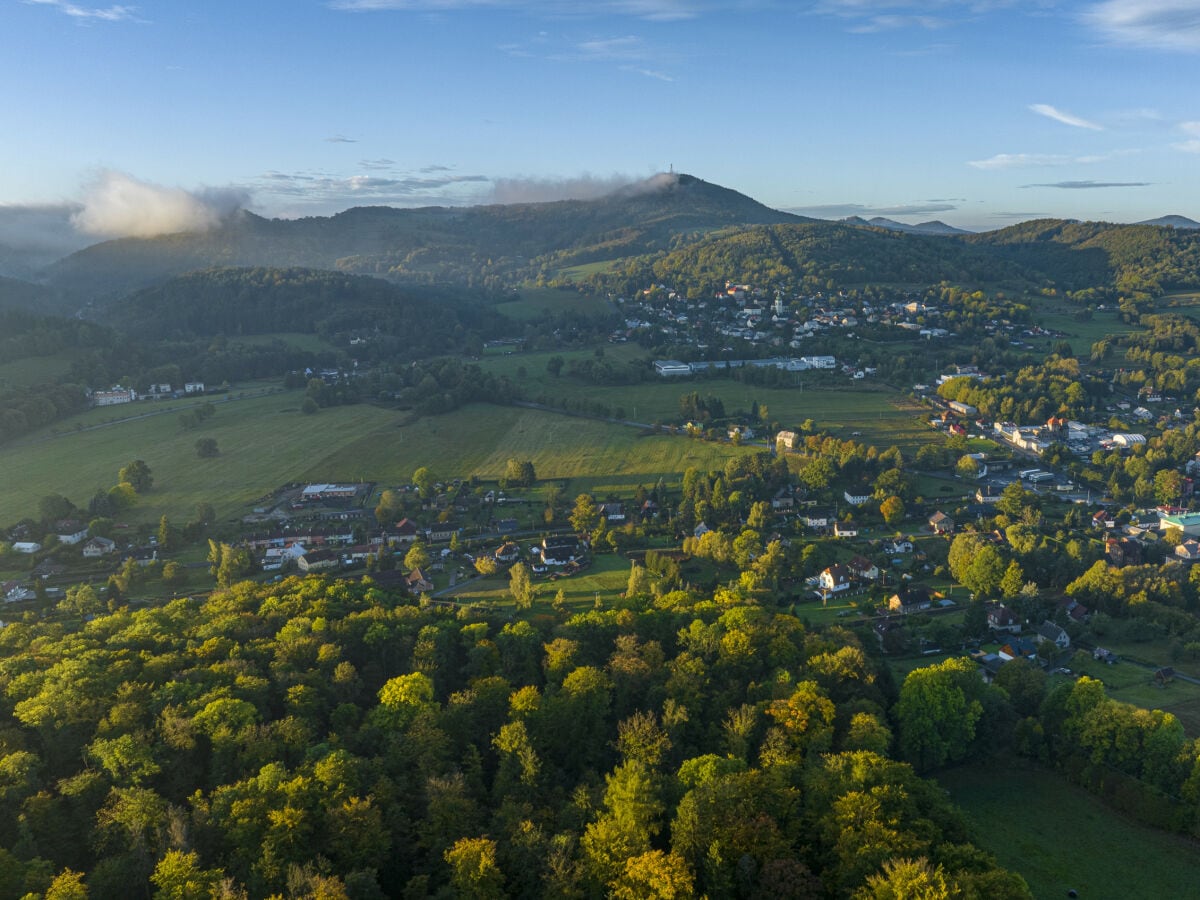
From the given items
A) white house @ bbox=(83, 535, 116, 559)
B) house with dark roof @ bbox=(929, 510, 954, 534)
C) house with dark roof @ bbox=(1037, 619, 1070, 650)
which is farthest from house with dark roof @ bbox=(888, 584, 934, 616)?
white house @ bbox=(83, 535, 116, 559)

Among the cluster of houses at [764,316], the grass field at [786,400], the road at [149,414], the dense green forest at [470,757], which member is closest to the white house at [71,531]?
the dense green forest at [470,757]

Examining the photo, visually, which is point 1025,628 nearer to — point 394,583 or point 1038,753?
point 1038,753

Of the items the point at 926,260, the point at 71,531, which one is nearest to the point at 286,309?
the point at 71,531

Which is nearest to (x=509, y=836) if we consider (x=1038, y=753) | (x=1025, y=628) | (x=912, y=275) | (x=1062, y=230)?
(x=1038, y=753)

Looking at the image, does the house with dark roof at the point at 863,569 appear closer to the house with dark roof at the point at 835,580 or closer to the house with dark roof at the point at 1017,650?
the house with dark roof at the point at 835,580

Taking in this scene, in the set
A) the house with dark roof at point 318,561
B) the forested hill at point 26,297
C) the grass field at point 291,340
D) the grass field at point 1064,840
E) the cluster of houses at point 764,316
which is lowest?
the grass field at point 1064,840

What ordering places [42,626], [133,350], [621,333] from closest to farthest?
[42,626], [133,350], [621,333]
